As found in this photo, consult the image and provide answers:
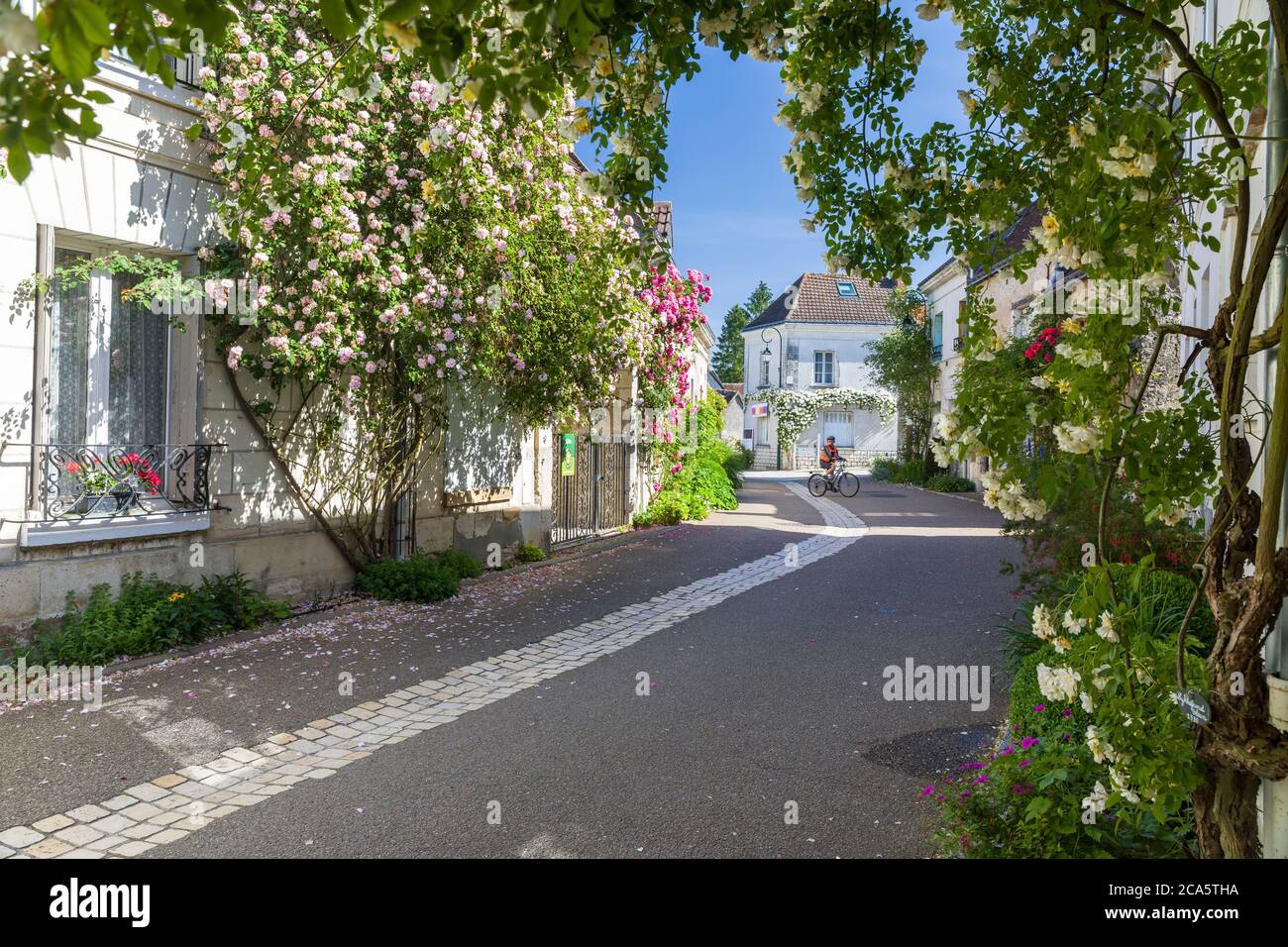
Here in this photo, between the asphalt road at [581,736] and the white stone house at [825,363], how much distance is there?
36723 millimetres

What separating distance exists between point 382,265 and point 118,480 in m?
2.75

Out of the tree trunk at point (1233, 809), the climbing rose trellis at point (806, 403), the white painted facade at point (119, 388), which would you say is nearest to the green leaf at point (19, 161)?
the tree trunk at point (1233, 809)

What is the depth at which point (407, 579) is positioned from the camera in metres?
9.38

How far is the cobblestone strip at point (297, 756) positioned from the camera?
12.8 ft

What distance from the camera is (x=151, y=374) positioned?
7.68 metres

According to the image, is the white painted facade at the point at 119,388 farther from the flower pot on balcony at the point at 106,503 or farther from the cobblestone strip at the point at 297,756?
the cobblestone strip at the point at 297,756

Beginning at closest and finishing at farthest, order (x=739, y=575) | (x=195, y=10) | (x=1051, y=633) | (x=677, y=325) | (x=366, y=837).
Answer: (x=195, y=10) < (x=1051, y=633) < (x=366, y=837) < (x=739, y=575) < (x=677, y=325)

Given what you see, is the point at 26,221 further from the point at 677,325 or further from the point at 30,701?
the point at 677,325

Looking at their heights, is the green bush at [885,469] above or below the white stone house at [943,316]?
below

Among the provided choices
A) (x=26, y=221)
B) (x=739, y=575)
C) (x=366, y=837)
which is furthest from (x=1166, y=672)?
(x=739, y=575)

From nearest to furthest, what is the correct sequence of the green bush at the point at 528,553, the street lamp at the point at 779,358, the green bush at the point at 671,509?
the green bush at the point at 528,553 < the green bush at the point at 671,509 < the street lamp at the point at 779,358

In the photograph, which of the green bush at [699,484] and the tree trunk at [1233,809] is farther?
the green bush at [699,484]
